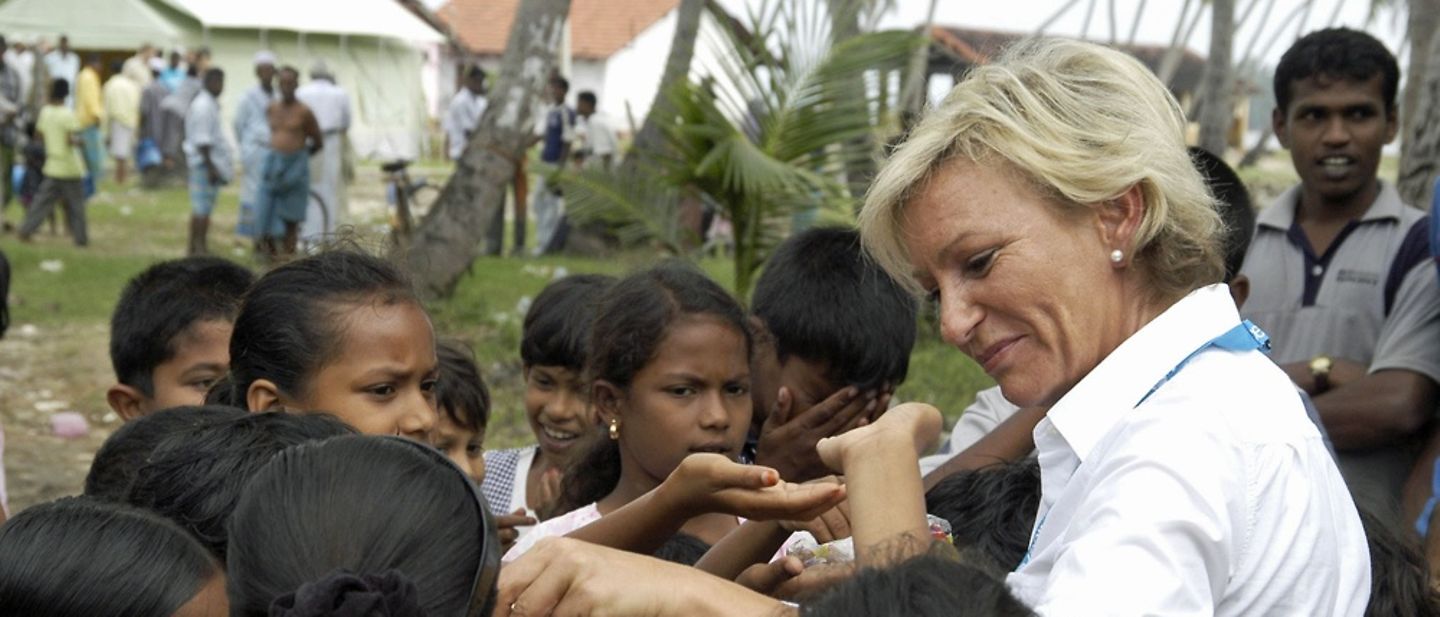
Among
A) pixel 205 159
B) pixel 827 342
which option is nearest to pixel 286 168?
pixel 205 159

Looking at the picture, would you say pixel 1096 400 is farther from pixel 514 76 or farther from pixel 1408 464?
pixel 514 76

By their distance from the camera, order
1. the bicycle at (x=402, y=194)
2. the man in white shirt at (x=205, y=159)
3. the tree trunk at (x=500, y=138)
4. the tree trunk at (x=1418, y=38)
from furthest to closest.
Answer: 1. the man in white shirt at (x=205, y=159)
2. the bicycle at (x=402, y=194)
3. the tree trunk at (x=500, y=138)
4. the tree trunk at (x=1418, y=38)

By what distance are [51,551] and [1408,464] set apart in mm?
3178

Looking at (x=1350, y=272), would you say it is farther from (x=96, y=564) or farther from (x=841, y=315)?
(x=96, y=564)

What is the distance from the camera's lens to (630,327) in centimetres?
357

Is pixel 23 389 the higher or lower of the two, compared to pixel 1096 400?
lower

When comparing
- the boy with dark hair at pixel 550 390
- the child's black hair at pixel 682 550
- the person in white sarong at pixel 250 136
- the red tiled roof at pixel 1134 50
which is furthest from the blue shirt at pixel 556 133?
the child's black hair at pixel 682 550

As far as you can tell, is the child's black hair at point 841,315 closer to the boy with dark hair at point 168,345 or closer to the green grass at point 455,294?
the boy with dark hair at point 168,345

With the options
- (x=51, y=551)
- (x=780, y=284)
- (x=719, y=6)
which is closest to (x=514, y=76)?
(x=719, y=6)

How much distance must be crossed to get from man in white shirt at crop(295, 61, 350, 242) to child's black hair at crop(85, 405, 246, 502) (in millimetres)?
12349

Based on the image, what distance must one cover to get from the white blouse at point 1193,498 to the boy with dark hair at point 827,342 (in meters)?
1.59

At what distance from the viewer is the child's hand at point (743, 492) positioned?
2.16 metres

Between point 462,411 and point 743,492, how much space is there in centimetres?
187

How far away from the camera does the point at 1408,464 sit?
4.06 m
